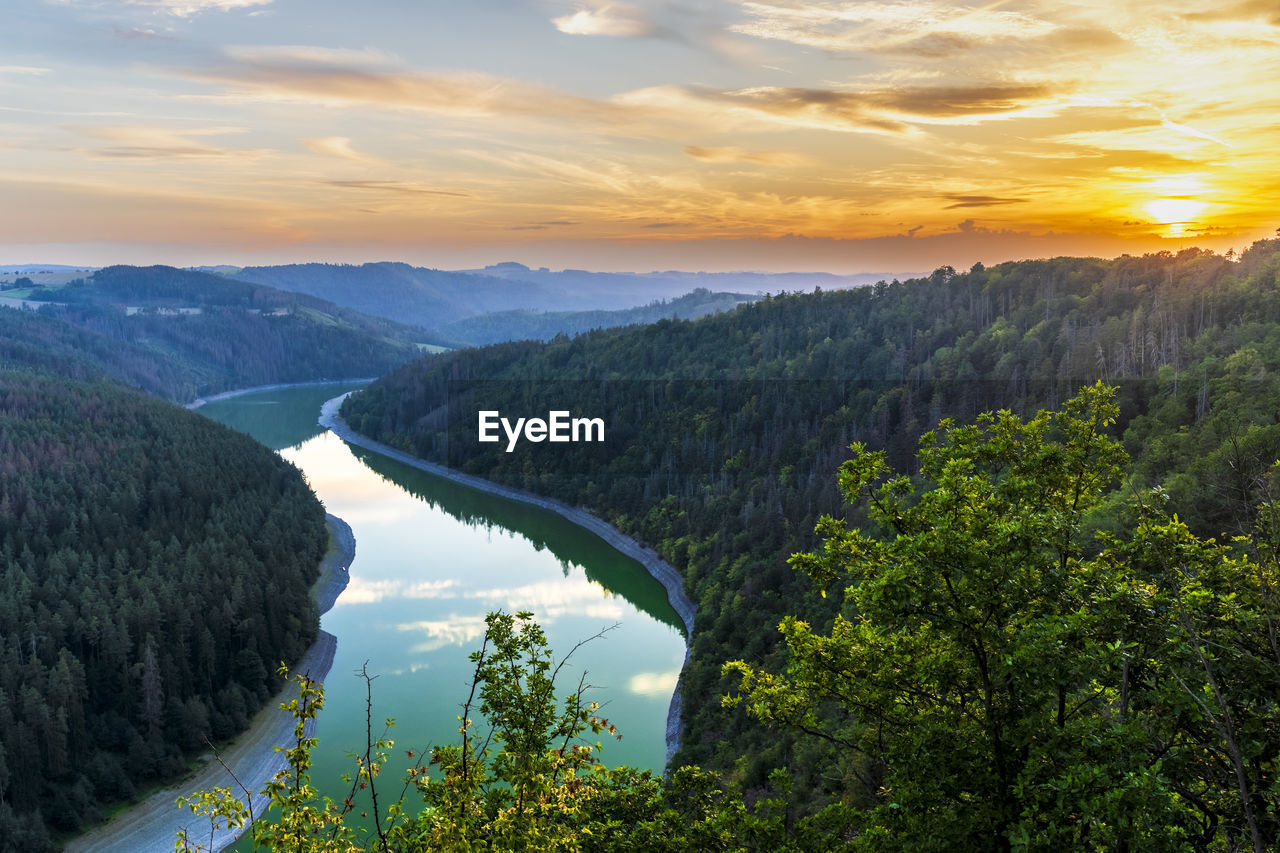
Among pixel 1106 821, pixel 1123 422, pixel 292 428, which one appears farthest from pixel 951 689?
pixel 292 428

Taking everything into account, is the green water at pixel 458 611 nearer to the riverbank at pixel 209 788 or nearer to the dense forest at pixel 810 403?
the riverbank at pixel 209 788

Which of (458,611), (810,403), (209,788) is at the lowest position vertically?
(209,788)

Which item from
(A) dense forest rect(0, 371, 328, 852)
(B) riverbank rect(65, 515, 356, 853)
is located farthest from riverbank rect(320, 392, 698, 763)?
(A) dense forest rect(0, 371, 328, 852)

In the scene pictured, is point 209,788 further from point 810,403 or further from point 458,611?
point 810,403

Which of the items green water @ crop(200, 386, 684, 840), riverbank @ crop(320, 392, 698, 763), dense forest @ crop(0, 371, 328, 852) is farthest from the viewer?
riverbank @ crop(320, 392, 698, 763)

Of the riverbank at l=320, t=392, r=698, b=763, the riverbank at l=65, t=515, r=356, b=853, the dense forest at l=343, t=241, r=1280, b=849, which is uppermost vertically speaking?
the dense forest at l=343, t=241, r=1280, b=849

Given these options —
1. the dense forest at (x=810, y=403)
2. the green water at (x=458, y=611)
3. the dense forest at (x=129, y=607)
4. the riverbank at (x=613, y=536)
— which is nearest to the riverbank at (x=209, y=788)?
the dense forest at (x=129, y=607)

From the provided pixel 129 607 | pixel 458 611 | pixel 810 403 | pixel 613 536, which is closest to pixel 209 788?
pixel 129 607

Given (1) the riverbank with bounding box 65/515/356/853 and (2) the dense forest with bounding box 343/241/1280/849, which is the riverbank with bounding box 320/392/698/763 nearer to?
(2) the dense forest with bounding box 343/241/1280/849
